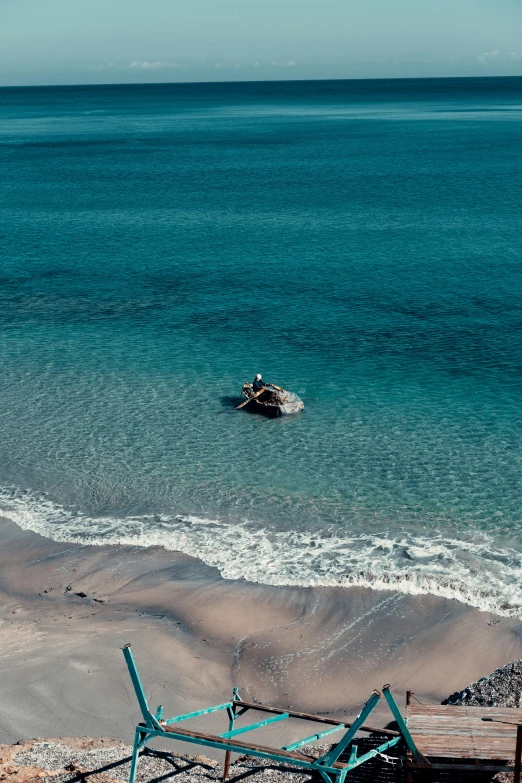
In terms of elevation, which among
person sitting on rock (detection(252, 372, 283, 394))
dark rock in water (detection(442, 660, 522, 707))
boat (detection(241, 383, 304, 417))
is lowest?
dark rock in water (detection(442, 660, 522, 707))

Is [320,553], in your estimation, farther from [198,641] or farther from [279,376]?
[279,376]

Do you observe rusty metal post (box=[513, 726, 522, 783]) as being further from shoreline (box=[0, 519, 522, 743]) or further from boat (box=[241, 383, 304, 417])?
boat (box=[241, 383, 304, 417])

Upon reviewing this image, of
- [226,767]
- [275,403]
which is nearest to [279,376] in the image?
[275,403]

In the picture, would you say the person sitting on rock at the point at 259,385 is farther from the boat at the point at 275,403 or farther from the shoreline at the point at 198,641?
the shoreline at the point at 198,641

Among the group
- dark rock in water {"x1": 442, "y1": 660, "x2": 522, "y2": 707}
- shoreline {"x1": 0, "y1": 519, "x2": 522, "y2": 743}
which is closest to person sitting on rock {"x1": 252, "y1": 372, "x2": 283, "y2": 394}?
shoreline {"x1": 0, "y1": 519, "x2": 522, "y2": 743}

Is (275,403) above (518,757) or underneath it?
above

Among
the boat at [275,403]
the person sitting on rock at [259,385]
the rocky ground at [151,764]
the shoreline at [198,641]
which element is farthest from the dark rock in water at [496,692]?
the person sitting on rock at [259,385]
